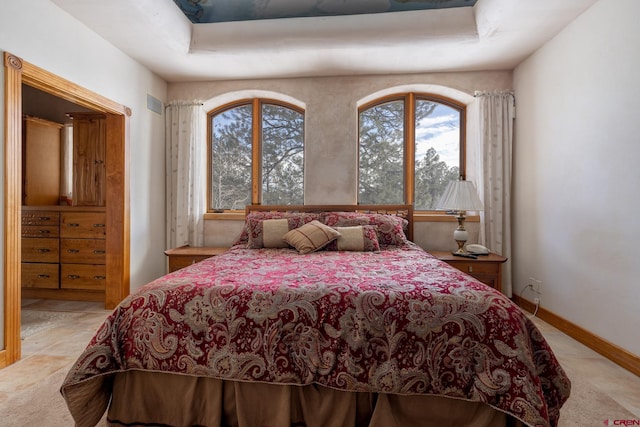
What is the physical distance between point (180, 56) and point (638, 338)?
169 inches

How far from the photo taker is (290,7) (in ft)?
9.88

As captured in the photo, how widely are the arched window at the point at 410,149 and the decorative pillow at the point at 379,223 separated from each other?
75 centimetres

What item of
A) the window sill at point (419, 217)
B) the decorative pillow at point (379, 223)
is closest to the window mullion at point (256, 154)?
the window sill at point (419, 217)

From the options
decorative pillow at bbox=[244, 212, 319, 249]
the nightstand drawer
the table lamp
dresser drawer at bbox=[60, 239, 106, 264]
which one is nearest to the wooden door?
dresser drawer at bbox=[60, 239, 106, 264]

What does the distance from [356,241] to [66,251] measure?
3053 millimetres

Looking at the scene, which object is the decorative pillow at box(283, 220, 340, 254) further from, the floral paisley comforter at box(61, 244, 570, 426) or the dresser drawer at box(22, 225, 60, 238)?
the dresser drawer at box(22, 225, 60, 238)

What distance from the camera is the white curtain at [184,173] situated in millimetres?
3752

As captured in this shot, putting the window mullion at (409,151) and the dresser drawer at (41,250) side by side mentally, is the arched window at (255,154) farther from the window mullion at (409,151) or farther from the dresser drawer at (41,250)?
the dresser drawer at (41,250)

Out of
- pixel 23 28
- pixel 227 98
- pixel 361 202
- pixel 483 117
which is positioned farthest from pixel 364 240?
pixel 23 28

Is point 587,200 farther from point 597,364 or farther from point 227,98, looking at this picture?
point 227,98

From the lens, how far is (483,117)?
342 centimetres

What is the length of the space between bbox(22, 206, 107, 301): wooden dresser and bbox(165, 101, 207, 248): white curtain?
28.6 inches

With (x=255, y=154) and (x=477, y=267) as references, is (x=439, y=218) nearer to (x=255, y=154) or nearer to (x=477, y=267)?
(x=477, y=267)

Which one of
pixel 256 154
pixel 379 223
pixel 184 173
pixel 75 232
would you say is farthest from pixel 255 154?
pixel 75 232
